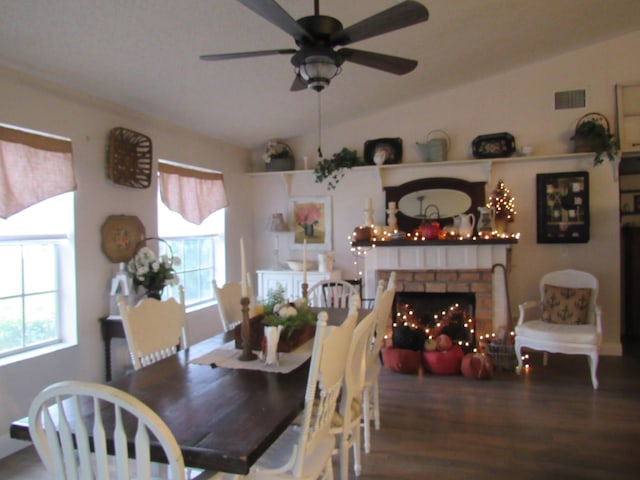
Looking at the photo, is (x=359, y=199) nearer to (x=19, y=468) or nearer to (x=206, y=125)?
(x=206, y=125)

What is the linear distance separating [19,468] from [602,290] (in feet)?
16.4

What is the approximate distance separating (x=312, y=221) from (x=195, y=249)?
1409mm

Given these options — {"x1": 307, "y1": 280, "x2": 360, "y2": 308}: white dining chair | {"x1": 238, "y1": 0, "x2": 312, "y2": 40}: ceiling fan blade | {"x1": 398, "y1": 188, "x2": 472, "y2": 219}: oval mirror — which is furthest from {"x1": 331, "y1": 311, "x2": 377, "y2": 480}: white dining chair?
{"x1": 398, "y1": 188, "x2": 472, "y2": 219}: oval mirror

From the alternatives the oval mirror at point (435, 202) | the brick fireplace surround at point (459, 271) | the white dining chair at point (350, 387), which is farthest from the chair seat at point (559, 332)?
the white dining chair at point (350, 387)

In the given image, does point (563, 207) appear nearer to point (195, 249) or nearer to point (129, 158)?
point (195, 249)

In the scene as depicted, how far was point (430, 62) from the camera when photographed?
4047 mm

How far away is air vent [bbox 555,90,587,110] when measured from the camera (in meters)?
4.66

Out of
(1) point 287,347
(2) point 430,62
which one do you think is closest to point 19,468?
(1) point 287,347

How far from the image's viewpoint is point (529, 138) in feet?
15.7

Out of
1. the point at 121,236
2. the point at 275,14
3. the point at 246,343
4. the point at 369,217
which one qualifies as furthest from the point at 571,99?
the point at 121,236

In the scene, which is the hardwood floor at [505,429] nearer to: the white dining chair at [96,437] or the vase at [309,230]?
the white dining chair at [96,437]

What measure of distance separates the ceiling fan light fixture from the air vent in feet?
11.8

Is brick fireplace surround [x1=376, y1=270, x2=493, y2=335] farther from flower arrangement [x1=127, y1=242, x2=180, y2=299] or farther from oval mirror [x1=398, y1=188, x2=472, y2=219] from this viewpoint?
flower arrangement [x1=127, y1=242, x2=180, y2=299]

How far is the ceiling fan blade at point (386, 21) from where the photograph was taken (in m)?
1.72
